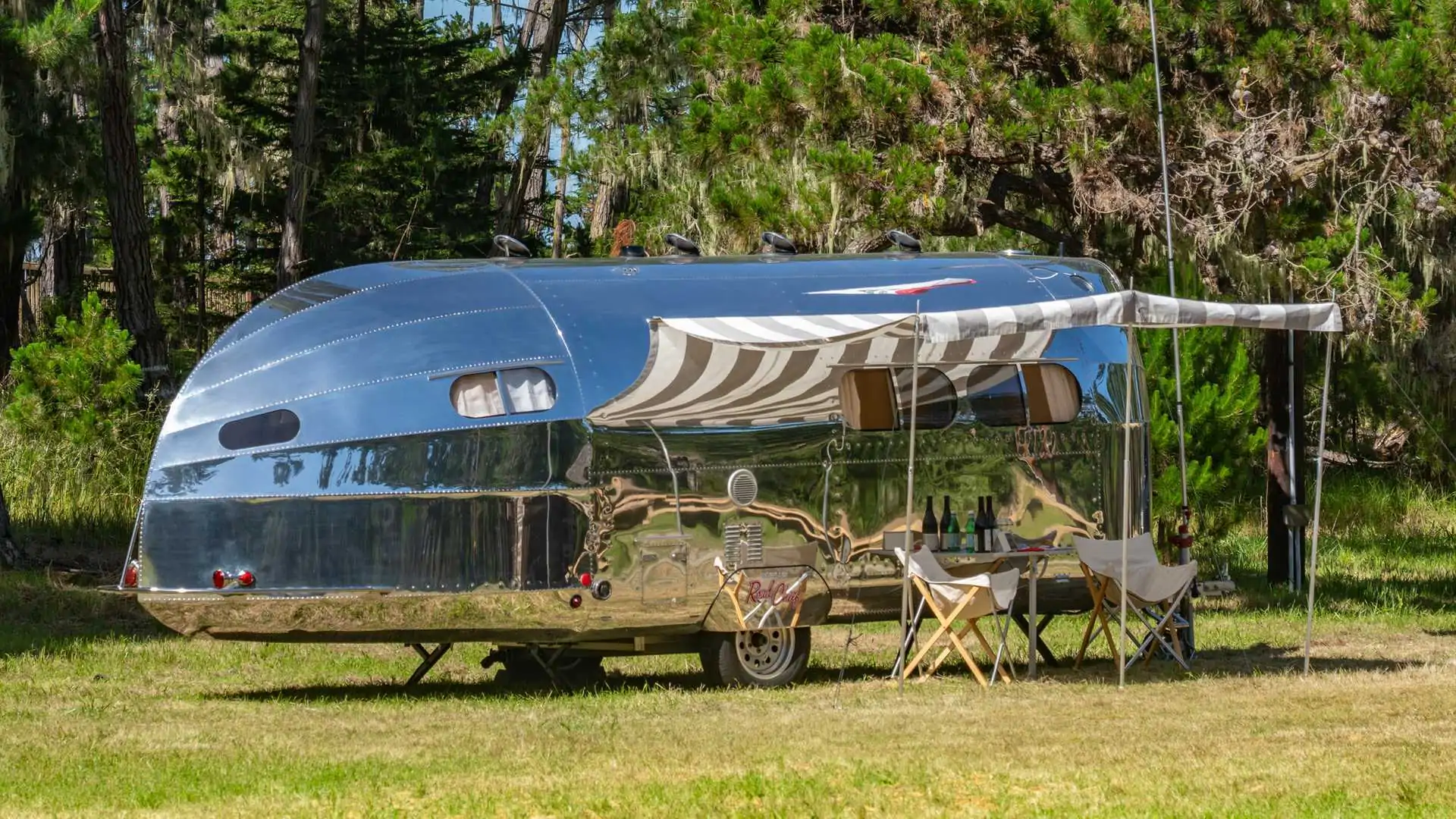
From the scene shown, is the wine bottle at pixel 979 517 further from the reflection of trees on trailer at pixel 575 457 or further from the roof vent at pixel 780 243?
the roof vent at pixel 780 243

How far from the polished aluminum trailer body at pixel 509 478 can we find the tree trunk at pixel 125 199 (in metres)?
11.0

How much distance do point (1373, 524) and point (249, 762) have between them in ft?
62.3

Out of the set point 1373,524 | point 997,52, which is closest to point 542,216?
point 1373,524

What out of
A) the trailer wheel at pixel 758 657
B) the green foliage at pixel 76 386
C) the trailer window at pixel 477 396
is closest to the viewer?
the trailer window at pixel 477 396

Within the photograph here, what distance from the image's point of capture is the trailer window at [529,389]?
33.6ft

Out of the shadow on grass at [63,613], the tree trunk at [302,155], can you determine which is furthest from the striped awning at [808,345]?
the tree trunk at [302,155]

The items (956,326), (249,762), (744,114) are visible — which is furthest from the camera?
(744,114)

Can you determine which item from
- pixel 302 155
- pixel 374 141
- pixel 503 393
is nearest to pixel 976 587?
pixel 503 393

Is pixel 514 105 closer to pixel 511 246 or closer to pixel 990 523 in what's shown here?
pixel 511 246

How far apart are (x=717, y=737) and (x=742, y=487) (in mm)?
2144

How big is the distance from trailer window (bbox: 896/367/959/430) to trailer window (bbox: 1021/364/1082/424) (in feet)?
1.78

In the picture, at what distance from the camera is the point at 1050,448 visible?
459 inches

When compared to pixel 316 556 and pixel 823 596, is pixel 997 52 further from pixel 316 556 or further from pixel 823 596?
pixel 316 556

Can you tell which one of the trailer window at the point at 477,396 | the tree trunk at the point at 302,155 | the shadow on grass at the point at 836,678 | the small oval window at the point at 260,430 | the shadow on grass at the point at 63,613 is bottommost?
the shadow on grass at the point at 63,613
